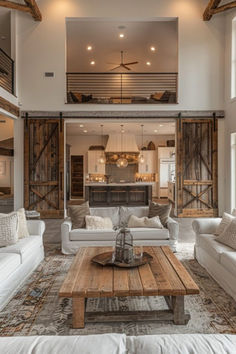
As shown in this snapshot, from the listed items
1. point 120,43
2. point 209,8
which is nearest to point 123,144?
→ point 120,43

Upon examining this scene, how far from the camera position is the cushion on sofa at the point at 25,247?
10.8 feet

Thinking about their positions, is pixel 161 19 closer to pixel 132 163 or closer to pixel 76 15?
pixel 76 15

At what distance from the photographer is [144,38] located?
885 cm

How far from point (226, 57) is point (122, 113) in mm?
3459

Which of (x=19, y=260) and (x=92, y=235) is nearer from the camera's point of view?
(x=19, y=260)

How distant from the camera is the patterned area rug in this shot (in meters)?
2.36

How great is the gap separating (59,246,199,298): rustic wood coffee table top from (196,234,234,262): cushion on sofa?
68 centimetres

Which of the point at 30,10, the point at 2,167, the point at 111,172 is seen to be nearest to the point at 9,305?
the point at 30,10

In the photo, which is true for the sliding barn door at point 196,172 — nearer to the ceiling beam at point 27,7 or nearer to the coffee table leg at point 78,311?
the ceiling beam at point 27,7

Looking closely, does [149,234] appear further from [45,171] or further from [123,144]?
[123,144]

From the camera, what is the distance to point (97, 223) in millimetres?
4551

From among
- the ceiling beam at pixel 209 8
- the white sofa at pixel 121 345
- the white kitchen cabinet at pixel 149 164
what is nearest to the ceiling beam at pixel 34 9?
the ceiling beam at pixel 209 8

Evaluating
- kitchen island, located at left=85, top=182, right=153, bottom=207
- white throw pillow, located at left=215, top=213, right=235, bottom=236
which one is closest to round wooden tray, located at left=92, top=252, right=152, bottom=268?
white throw pillow, located at left=215, top=213, right=235, bottom=236

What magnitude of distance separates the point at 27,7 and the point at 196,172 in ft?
21.6
